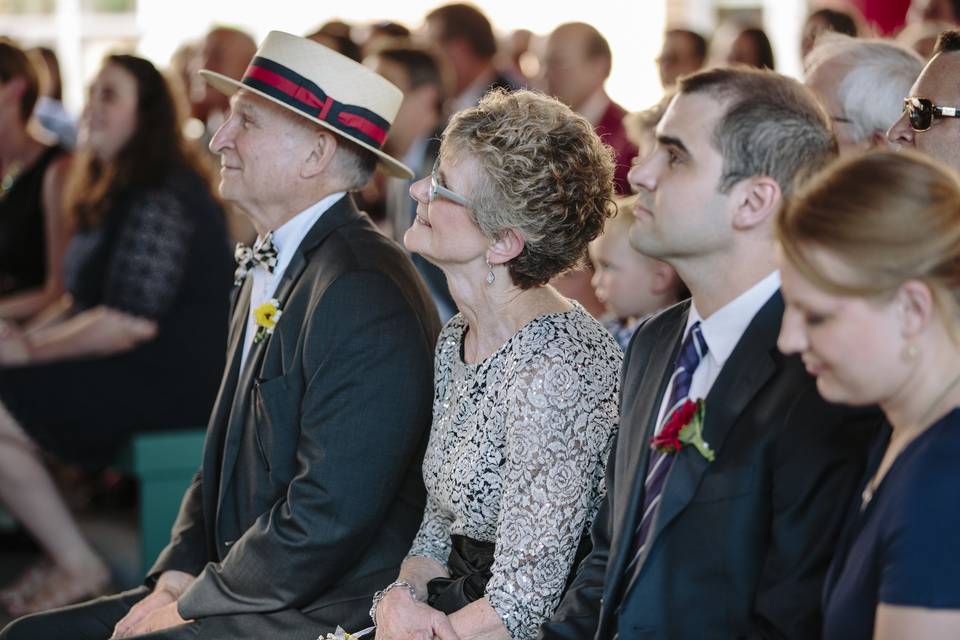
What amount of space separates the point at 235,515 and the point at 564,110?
113 centimetres

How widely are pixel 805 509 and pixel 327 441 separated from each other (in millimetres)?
1054

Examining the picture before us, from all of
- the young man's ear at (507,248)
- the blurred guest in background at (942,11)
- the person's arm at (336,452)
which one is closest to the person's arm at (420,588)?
the person's arm at (336,452)

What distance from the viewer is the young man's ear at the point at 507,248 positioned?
2.45 m

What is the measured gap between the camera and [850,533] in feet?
5.73

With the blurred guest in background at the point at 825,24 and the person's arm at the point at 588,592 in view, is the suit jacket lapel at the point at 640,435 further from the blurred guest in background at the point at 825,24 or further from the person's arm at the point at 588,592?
the blurred guest in background at the point at 825,24

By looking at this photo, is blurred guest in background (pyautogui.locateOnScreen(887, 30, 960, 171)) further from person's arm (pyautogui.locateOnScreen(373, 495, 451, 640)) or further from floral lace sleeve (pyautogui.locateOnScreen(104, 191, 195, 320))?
floral lace sleeve (pyautogui.locateOnScreen(104, 191, 195, 320))

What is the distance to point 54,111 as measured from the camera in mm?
6746

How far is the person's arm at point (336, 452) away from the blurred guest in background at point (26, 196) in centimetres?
298

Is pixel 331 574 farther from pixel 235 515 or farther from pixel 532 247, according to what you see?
pixel 532 247

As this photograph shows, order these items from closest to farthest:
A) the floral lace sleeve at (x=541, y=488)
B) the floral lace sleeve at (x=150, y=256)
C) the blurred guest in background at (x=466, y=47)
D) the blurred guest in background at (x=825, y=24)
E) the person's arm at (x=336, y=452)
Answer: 1. the floral lace sleeve at (x=541, y=488)
2. the person's arm at (x=336, y=452)
3. the floral lace sleeve at (x=150, y=256)
4. the blurred guest in background at (x=825, y=24)
5. the blurred guest in background at (x=466, y=47)

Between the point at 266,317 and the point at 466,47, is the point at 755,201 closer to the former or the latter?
the point at 266,317

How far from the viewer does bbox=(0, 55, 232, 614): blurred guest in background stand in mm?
4324

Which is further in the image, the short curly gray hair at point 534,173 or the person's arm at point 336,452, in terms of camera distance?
the person's arm at point 336,452

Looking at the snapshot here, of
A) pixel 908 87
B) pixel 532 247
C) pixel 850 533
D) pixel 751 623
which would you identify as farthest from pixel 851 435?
pixel 908 87
